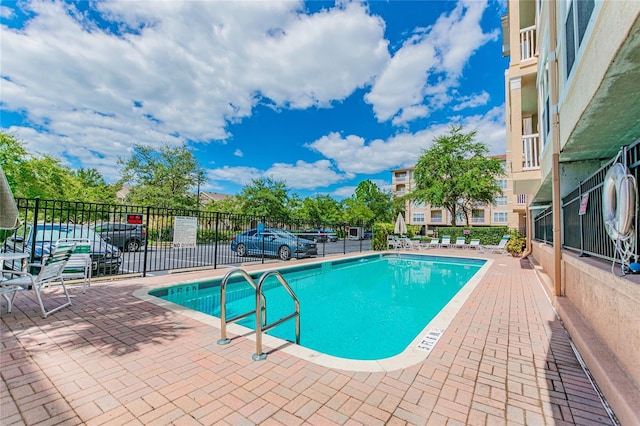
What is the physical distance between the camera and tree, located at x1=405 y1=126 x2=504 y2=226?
24.6m

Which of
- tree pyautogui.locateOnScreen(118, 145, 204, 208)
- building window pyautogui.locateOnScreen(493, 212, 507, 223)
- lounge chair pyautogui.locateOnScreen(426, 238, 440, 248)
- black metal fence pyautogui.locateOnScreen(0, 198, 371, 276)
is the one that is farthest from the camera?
building window pyautogui.locateOnScreen(493, 212, 507, 223)

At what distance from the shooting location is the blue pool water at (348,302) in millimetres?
4832

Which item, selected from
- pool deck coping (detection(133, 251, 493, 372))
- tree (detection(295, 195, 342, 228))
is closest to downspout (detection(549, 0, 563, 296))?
pool deck coping (detection(133, 251, 493, 372))

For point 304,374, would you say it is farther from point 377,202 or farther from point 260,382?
point 377,202

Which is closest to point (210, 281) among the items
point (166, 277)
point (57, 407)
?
point (166, 277)

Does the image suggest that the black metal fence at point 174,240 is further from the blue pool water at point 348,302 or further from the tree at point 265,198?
the tree at point 265,198

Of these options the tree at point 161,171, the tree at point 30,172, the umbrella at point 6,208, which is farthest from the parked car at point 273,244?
the tree at point 161,171

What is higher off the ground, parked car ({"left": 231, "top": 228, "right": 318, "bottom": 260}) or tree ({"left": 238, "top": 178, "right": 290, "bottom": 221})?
tree ({"left": 238, "top": 178, "right": 290, "bottom": 221})

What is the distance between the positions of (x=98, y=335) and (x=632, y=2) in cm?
602

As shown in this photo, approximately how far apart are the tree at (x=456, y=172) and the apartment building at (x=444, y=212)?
11.4 meters

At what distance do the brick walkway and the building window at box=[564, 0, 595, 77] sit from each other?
4016mm

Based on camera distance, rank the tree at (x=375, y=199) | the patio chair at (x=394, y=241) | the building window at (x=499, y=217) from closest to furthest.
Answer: the patio chair at (x=394, y=241), the building window at (x=499, y=217), the tree at (x=375, y=199)

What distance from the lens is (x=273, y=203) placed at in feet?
99.0

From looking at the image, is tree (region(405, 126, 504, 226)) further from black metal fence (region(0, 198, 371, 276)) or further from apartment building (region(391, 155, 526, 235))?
black metal fence (region(0, 198, 371, 276))
